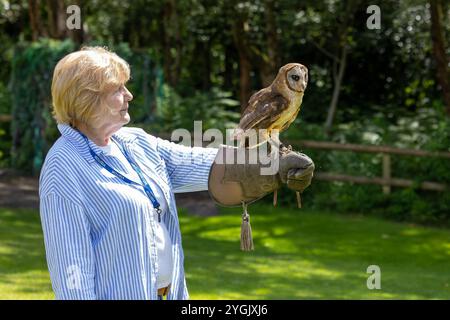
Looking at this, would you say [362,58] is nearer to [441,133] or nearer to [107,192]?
[441,133]

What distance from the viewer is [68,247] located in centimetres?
272

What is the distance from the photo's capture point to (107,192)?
2.79m

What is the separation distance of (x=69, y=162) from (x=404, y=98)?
15949mm

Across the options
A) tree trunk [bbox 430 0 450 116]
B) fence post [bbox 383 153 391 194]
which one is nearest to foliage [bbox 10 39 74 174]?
fence post [bbox 383 153 391 194]

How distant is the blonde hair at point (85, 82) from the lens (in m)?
2.79

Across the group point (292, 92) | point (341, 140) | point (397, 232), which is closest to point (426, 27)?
point (341, 140)

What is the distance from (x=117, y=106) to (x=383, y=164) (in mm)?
10219

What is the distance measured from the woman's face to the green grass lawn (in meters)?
4.77

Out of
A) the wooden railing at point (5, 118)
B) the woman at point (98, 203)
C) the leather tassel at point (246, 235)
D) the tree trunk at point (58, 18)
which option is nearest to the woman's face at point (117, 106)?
the woman at point (98, 203)

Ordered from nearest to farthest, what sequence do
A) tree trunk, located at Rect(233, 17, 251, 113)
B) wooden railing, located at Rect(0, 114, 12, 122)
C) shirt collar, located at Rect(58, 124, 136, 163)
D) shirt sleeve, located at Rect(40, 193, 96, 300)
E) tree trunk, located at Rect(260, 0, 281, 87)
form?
shirt sleeve, located at Rect(40, 193, 96, 300) → shirt collar, located at Rect(58, 124, 136, 163) → tree trunk, located at Rect(260, 0, 281, 87) → wooden railing, located at Rect(0, 114, 12, 122) → tree trunk, located at Rect(233, 17, 251, 113)

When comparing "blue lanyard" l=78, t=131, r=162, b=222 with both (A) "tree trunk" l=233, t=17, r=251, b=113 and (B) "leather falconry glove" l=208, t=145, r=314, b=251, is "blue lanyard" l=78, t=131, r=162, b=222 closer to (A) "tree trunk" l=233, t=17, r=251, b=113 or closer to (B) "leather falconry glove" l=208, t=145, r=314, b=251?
(B) "leather falconry glove" l=208, t=145, r=314, b=251

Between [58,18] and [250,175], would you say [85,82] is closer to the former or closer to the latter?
[250,175]

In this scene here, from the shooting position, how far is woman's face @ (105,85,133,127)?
2.86 metres

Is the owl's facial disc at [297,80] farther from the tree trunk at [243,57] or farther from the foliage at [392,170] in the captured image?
the tree trunk at [243,57]
